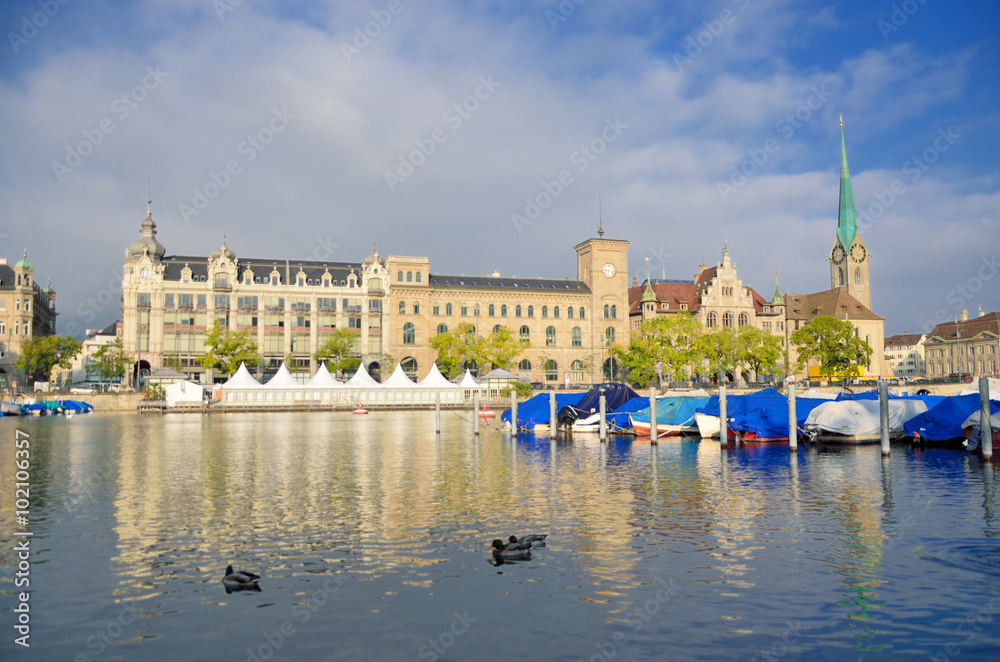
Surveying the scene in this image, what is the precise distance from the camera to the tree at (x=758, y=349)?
115938 millimetres

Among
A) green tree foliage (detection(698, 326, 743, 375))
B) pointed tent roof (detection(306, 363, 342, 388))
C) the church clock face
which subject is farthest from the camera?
the church clock face

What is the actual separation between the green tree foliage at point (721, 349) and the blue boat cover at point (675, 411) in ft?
197

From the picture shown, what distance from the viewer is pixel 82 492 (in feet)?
91.9

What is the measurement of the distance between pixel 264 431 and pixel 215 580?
154 feet

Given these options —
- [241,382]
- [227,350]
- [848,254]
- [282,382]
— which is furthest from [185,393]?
[848,254]

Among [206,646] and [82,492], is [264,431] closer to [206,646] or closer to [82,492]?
[82,492]

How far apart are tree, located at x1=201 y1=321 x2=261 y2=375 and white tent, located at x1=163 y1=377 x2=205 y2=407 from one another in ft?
32.2

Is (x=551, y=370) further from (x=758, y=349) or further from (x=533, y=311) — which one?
(x=758, y=349)

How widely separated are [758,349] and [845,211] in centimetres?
7014

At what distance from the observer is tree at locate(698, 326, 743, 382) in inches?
4562

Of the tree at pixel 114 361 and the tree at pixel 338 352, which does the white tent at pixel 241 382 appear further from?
the tree at pixel 114 361

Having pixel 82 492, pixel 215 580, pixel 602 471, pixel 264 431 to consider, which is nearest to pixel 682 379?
pixel 264 431

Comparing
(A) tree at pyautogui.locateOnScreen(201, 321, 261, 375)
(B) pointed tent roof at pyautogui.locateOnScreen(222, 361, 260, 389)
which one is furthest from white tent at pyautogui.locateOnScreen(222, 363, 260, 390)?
(A) tree at pyautogui.locateOnScreen(201, 321, 261, 375)

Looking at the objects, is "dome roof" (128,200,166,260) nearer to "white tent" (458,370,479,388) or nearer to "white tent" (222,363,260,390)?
"white tent" (222,363,260,390)
